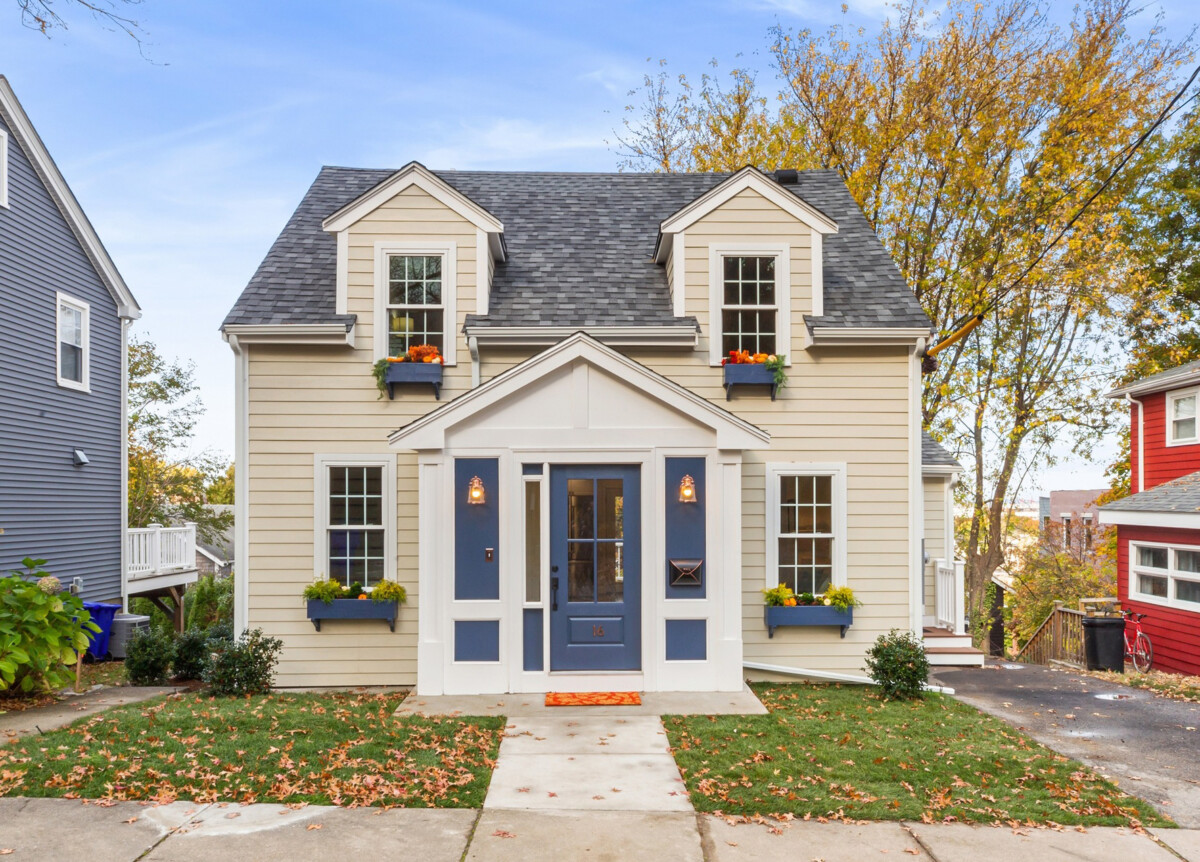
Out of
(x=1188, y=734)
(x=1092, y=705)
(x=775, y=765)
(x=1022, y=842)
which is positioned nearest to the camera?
(x=1022, y=842)

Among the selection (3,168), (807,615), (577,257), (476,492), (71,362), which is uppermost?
(3,168)

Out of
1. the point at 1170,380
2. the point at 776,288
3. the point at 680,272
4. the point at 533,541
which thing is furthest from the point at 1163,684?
the point at 533,541

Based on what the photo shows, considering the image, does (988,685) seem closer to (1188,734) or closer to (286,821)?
(1188,734)

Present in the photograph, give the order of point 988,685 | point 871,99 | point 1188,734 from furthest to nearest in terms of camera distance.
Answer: point 871,99 < point 988,685 < point 1188,734

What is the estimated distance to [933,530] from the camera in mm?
13492

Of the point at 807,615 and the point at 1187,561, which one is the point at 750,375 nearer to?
the point at 807,615

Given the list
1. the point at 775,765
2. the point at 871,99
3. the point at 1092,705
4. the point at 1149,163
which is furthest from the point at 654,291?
the point at 1149,163

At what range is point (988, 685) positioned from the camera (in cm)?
1073

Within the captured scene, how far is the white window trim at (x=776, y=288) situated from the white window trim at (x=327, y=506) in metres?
4.20

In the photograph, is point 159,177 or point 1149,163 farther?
point 1149,163

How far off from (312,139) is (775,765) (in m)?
13.0

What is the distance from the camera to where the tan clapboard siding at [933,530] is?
13156 millimetres

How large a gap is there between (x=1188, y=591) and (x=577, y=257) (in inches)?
491

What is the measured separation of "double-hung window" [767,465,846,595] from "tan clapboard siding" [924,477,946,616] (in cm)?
413
